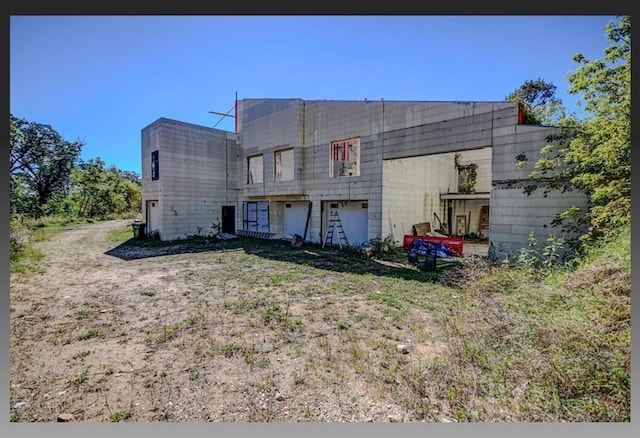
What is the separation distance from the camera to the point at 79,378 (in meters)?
2.83

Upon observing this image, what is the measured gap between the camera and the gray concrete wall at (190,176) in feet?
40.8

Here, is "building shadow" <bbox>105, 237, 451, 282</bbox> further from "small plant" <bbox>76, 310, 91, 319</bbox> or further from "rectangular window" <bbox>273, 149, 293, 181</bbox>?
"small plant" <bbox>76, 310, 91, 319</bbox>

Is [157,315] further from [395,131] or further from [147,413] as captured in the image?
[395,131]

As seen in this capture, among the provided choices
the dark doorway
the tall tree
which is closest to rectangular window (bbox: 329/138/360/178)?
the dark doorway

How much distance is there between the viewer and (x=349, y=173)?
43.2 feet

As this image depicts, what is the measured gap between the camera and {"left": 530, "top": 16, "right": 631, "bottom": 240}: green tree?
3770mm

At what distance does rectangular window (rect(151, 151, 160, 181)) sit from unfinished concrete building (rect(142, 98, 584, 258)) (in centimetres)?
4

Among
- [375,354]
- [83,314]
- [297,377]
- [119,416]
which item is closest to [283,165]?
[83,314]

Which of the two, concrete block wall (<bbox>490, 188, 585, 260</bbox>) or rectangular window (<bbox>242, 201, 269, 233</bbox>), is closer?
concrete block wall (<bbox>490, 188, 585, 260</bbox>)

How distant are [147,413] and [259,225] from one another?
11890 mm

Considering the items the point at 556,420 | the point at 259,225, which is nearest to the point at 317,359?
the point at 556,420

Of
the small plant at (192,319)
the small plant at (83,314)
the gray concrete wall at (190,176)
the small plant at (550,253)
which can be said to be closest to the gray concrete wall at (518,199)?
the small plant at (550,253)

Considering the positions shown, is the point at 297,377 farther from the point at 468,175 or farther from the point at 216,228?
the point at 468,175

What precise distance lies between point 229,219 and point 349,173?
21.6 feet
